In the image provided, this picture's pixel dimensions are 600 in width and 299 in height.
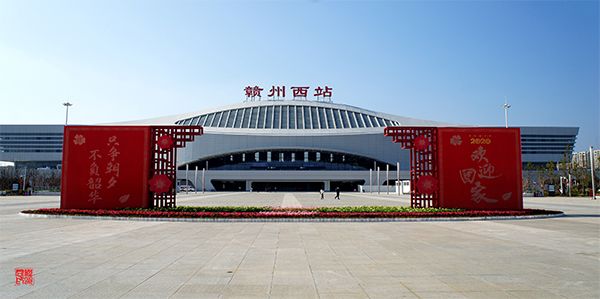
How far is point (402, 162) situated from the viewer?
2469 inches

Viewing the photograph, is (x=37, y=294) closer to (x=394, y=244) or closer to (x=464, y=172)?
(x=394, y=244)

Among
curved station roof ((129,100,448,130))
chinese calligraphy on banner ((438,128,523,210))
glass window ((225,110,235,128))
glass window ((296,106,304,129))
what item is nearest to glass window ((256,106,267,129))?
curved station roof ((129,100,448,130))

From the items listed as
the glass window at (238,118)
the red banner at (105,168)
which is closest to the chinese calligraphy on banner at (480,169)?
the red banner at (105,168)

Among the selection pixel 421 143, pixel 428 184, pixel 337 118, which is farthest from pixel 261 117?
pixel 428 184

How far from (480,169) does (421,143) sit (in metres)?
2.79

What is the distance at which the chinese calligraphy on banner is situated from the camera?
17953 mm

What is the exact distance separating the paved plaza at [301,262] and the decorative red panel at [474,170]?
5.39m

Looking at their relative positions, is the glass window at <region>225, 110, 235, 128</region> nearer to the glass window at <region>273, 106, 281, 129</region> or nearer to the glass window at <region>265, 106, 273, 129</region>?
the glass window at <region>265, 106, 273, 129</region>

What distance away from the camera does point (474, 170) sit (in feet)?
59.3

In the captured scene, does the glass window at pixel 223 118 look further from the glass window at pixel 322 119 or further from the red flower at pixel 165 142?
the red flower at pixel 165 142

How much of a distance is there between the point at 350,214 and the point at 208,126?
1985 inches

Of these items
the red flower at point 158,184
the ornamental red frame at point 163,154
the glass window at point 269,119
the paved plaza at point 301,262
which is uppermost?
the glass window at point 269,119

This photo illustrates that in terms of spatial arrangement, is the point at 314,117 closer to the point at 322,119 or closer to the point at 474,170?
the point at 322,119

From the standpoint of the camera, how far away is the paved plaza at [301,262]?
545 centimetres
